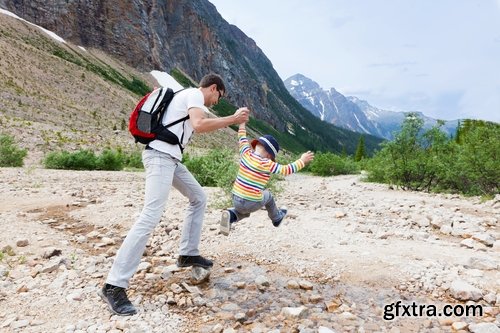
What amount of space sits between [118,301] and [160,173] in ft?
4.79

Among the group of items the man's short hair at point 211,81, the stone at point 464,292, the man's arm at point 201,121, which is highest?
the man's short hair at point 211,81

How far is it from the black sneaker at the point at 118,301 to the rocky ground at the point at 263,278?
0.10 meters

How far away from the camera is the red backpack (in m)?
4.39

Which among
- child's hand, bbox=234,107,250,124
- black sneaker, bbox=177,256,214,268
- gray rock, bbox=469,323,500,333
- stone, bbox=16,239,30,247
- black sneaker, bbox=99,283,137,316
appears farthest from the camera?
Answer: stone, bbox=16,239,30,247

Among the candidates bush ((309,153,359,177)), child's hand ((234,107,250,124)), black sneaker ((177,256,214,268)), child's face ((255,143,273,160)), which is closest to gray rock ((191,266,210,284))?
black sneaker ((177,256,214,268))

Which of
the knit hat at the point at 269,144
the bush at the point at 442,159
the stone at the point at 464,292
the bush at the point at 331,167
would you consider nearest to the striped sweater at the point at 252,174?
the knit hat at the point at 269,144

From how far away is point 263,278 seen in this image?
5098 millimetres

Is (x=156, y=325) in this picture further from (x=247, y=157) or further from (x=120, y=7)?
(x=120, y=7)

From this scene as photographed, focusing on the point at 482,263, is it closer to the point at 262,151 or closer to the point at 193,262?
the point at 262,151

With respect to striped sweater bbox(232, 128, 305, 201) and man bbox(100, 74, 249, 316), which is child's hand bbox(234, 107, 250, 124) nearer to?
man bbox(100, 74, 249, 316)

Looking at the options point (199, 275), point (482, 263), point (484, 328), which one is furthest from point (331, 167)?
point (484, 328)

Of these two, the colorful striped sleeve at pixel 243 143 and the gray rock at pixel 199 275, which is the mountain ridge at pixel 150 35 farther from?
the gray rock at pixel 199 275

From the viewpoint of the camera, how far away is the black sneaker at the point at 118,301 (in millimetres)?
4047

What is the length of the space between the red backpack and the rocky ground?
1902mm
